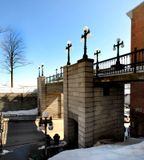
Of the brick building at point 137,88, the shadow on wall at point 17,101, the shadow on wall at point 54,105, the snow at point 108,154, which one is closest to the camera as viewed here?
the snow at point 108,154

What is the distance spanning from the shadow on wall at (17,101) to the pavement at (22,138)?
7275 mm

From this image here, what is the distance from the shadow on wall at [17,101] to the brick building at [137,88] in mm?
18346

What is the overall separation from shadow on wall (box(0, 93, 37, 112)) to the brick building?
18346 mm

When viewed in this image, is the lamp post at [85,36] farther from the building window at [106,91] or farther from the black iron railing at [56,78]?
the black iron railing at [56,78]

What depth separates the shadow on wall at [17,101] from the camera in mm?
33656

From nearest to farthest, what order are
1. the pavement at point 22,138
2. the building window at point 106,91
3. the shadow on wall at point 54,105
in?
the building window at point 106,91, the pavement at point 22,138, the shadow on wall at point 54,105

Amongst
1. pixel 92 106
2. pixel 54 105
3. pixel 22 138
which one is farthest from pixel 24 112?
pixel 92 106

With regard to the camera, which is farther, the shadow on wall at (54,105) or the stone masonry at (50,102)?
the shadow on wall at (54,105)

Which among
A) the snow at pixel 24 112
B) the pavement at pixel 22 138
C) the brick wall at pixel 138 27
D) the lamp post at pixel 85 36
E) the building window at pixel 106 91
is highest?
the brick wall at pixel 138 27

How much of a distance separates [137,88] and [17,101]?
2001 cm

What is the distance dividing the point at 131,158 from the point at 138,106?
1108cm

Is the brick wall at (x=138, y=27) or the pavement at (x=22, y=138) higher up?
the brick wall at (x=138, y=27)

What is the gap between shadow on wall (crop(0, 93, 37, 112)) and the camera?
33.7 m

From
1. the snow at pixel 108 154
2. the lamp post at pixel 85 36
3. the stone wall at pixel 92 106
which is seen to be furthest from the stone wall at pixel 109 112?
the snow at pixel 108 154
